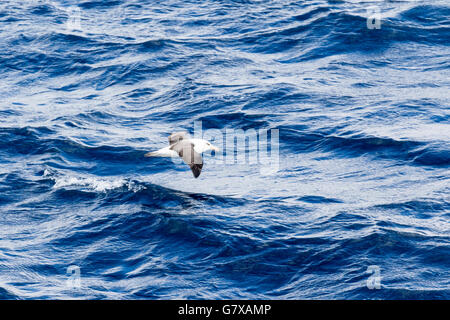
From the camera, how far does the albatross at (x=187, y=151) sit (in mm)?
19016

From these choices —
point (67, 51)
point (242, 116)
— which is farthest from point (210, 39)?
point (242, 116)

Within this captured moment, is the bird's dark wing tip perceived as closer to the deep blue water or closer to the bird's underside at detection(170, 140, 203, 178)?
the bird's underside at detection(170, 140, 203, 178)

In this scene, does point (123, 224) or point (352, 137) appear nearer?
point (123, 224)

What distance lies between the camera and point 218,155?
22.5 meters

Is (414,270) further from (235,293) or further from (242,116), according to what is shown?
(242,116)

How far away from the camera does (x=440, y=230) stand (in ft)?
58.1

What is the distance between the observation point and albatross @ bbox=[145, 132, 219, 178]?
19.0 m

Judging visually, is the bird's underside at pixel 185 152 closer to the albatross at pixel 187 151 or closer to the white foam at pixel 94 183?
the albatross at pixel 187 151

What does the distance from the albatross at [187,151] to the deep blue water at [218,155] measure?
92 cm

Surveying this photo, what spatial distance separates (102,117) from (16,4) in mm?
15003

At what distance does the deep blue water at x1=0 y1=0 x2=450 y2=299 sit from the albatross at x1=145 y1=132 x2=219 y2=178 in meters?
0.92

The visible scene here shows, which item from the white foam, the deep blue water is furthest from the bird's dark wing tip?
the white foam

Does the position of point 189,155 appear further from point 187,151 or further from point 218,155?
point 218,155

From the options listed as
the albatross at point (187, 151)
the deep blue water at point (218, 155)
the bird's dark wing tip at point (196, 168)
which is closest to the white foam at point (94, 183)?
the deep blue water at point (218, 155)
